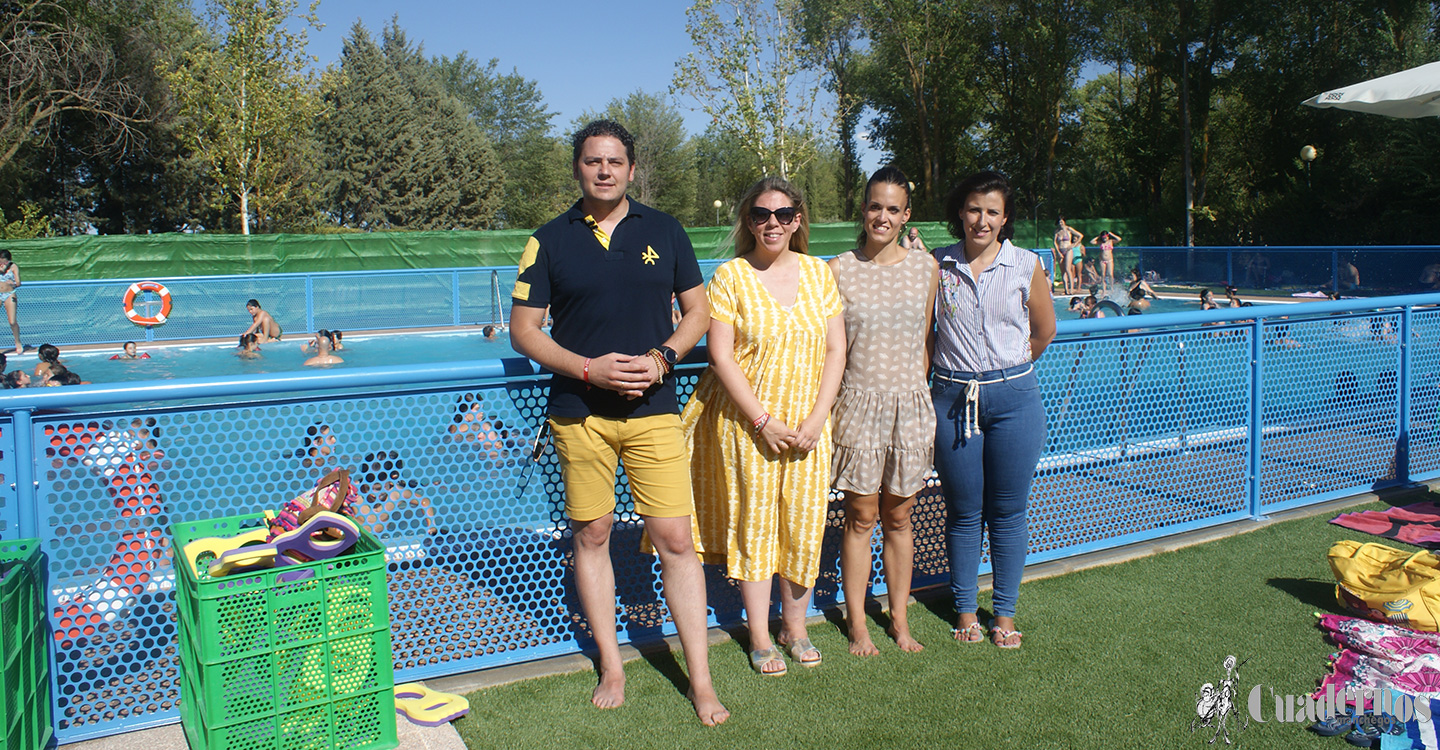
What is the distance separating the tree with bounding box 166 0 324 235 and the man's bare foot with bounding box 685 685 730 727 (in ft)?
89.7

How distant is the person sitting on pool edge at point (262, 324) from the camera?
48.9 ft

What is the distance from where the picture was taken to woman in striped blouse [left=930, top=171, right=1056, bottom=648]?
3525 mm

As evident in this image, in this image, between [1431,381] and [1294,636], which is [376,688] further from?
[1431,381]

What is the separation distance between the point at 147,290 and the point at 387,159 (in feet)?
117

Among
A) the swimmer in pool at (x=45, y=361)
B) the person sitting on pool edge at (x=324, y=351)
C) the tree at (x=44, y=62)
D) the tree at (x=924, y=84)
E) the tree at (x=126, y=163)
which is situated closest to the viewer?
the swimmer in pool at (x=45, y=361)

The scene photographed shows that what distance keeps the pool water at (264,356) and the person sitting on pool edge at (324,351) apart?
0.24m

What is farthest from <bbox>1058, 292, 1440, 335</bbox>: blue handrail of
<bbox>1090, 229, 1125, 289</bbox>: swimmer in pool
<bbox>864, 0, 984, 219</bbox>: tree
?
<bbox>864, 0, 984, 219</bbox>: tree

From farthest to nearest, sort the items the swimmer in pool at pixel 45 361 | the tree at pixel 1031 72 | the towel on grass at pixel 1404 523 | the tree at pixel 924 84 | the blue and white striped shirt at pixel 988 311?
the tree at pixel 924 84 < the tree at pixel 1031 72 < the swimmer in pool at pixel 45 361 < the towel on grass at pixel 1404 523 < the blue and white striped shirt at pixel 988 311

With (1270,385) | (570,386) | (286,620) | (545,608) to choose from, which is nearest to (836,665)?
(545,608)

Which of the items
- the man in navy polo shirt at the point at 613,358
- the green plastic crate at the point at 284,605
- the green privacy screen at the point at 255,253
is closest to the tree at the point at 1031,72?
the green privacy screen at the point at 255,253

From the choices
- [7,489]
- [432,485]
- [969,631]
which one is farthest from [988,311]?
[7,489]

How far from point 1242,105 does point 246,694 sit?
142ft

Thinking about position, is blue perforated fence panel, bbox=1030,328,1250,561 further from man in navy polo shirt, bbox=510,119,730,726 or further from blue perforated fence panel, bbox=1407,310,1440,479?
man in navy polo shirt, bbox=510,119,730,726

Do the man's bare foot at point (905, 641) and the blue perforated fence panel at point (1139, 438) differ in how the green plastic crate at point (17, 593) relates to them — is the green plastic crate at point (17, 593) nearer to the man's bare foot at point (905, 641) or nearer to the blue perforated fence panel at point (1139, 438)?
→ the man's bare foot at point (905, 641)
